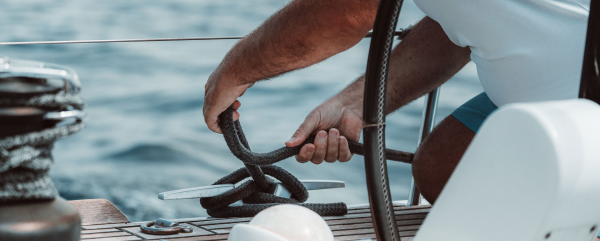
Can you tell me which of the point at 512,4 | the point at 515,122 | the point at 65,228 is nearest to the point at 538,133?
the point at 515,122

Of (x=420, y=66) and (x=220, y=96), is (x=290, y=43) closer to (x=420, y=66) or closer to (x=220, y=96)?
(x=220, y=96)

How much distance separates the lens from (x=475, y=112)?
1363mm

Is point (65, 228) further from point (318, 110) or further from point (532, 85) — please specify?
point (318, 110)

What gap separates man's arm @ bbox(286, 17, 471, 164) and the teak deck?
0.74 feet

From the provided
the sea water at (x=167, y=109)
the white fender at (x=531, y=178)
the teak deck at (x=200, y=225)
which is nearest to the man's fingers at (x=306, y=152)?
the teak deck at (x=200, y=225)

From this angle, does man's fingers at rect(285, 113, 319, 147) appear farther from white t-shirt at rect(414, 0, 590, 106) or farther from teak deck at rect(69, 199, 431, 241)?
white t-shirt at rect(414, 0, 590, 106)

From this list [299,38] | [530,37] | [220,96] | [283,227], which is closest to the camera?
[283,227]

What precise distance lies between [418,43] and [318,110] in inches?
11.5

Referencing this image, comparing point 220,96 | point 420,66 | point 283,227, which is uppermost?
point 420,66

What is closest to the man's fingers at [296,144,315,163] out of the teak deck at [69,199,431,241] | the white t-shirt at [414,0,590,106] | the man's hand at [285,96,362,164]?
the man's hand at [285,96,362,164]

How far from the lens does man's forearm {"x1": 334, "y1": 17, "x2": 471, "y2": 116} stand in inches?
57.1

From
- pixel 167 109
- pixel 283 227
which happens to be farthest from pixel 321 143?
pixel 167 109

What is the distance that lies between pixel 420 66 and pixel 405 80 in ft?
0.16

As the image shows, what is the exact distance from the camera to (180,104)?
209 inches
